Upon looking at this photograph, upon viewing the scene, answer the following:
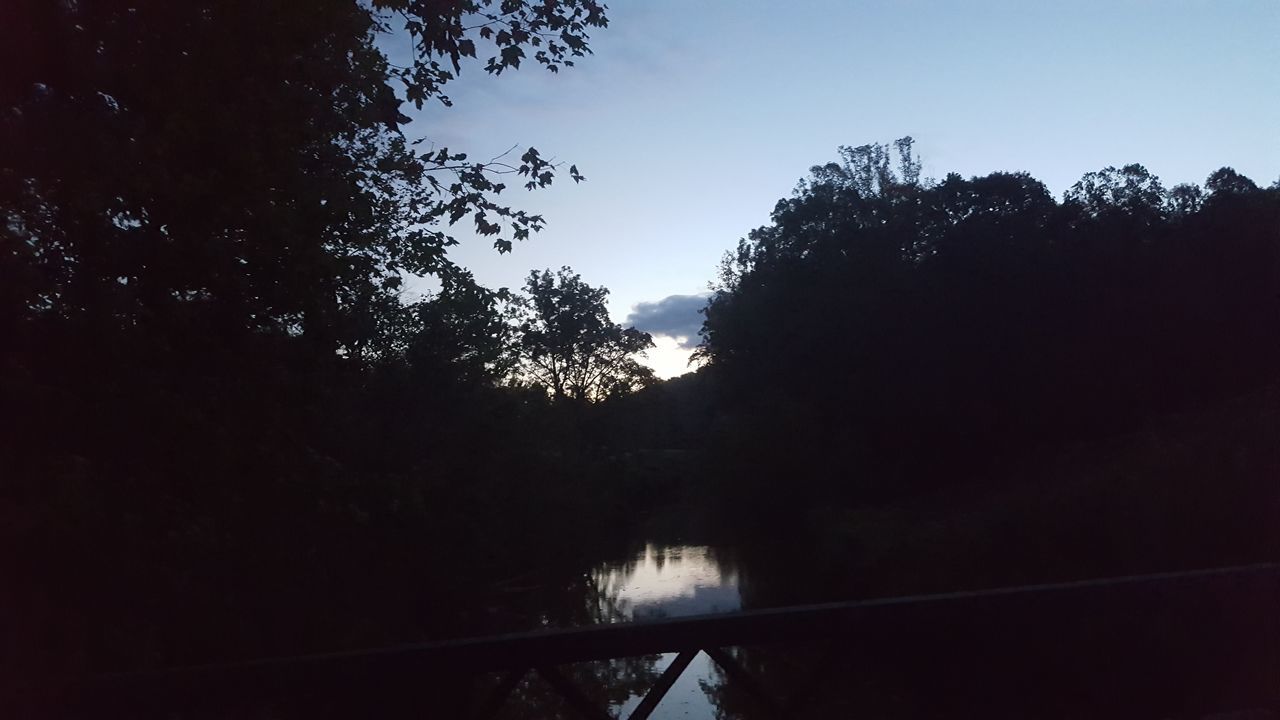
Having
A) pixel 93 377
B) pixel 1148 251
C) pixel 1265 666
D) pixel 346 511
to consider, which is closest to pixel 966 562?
pixel 1148 251

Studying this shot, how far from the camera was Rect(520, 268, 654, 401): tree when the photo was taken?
2278 inches

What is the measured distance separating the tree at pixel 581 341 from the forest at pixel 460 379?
0.26 m

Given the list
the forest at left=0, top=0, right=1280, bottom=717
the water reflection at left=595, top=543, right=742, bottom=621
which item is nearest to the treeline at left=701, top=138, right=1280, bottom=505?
the forest at left=0, top=0, right=1280, bottom=717

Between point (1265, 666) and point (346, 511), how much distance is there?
267 inches

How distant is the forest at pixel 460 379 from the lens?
606cm

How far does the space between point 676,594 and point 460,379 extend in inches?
306

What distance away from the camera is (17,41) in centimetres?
589

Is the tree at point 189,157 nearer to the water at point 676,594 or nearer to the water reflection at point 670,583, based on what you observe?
the water at point 676,594

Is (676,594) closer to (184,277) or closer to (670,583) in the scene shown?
(670,583)

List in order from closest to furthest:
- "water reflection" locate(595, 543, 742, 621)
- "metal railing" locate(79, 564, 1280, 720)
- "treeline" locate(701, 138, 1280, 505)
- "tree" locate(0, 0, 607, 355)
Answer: "metal railing" locate(79, 564, 1280, 720) → "tree" locate(0, 0, 607, 355) → "water reflection" locate(595, 543, 742, 621) → "treeline" locate(701, 138, 1280, 505)

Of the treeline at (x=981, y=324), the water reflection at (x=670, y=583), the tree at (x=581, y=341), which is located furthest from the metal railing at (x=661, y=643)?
the tree at (x=581, y=341)

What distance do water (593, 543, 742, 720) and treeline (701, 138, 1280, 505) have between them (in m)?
7.77

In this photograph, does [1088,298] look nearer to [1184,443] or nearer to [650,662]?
[1184,443]

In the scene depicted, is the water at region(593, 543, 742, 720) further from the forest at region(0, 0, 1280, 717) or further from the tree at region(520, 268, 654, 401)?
the tree at region(520, 268, 654, 401)
